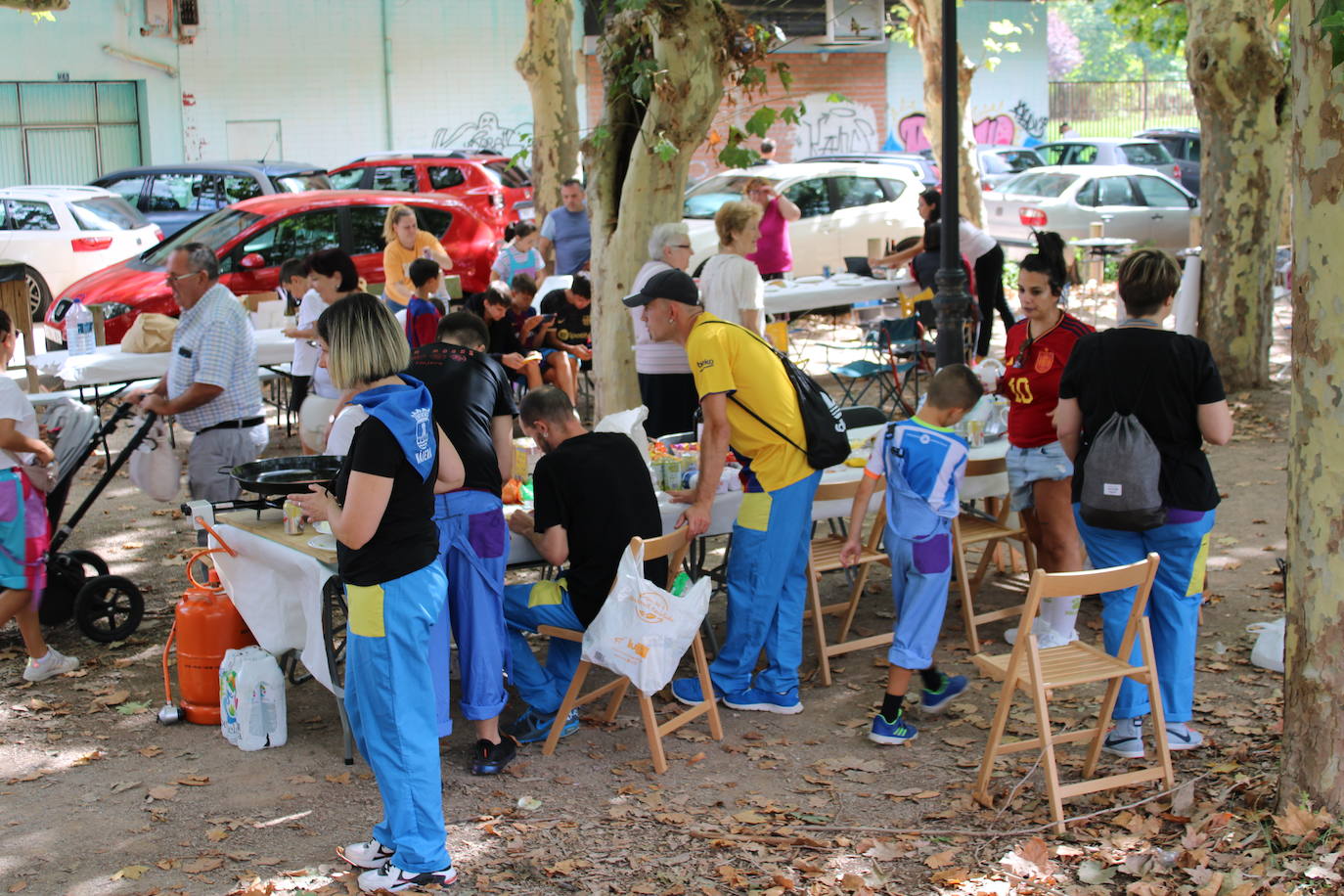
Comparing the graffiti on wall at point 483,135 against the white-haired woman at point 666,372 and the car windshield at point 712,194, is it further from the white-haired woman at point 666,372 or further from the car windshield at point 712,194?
the white-haired woman at point 666,372

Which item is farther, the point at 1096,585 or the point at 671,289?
the point at 671,289

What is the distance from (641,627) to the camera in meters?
5.09

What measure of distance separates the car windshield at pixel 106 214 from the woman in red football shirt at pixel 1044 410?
13.5 meters

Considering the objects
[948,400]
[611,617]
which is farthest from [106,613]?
[948,400]

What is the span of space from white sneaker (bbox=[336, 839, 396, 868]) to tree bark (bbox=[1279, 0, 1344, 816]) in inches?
117

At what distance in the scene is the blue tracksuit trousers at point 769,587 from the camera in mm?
5586

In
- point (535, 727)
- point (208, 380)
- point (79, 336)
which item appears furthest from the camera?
point (79, 336)

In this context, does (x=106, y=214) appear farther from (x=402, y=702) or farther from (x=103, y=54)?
(x=402, y=702)

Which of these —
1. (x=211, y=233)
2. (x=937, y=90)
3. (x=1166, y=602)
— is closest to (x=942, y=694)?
(x=1166, y=602)

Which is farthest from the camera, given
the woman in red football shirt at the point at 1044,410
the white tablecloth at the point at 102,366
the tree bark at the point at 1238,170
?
the tree bark at the point at 1238,170

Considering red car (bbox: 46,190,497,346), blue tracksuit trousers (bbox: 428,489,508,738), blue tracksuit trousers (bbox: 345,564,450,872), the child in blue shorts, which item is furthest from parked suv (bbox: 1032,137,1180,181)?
blue tracksuit trousers (bbox: 345,564,450,872)

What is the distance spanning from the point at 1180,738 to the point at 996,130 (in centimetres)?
Answer: 2992

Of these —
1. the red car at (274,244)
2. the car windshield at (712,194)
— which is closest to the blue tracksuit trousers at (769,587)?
the red car at (274,244)

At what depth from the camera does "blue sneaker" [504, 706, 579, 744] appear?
18.3ft
